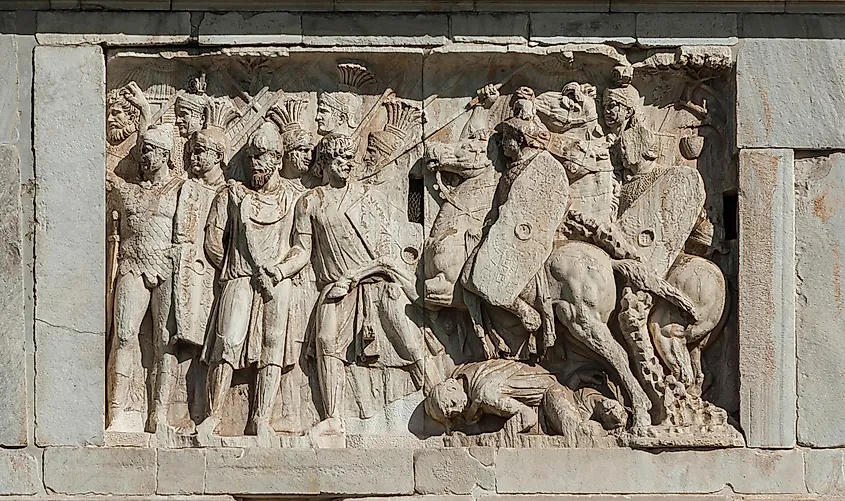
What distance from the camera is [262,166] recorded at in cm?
991

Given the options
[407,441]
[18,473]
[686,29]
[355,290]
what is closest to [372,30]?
[355,290]

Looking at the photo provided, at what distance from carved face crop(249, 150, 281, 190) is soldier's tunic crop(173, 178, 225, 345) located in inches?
10.4

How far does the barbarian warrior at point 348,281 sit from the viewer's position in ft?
32.2

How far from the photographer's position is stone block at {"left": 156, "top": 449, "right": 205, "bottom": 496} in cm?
965

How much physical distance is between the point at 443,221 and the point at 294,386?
4.24 ft

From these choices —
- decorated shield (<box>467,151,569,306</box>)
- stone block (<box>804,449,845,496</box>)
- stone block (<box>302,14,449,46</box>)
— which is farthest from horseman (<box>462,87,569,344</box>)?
stone block (<box>804,449,845,496</box>)

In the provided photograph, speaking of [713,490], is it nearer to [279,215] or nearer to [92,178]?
[279,215]

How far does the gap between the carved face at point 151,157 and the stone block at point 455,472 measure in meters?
2.25

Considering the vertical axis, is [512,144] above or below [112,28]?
below

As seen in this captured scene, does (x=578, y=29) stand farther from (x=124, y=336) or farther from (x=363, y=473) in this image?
(x=124, y=336)

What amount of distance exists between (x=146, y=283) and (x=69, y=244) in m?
0.49

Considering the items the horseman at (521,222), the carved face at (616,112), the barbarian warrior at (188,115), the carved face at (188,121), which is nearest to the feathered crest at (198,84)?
the barbarian warrior at (188,115)

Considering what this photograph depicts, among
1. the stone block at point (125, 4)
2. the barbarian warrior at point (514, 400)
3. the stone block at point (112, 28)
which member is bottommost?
the barbarian warrior at point (514, 400)

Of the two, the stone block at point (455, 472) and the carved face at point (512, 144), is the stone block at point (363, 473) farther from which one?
the carved face at point (512, 144)
